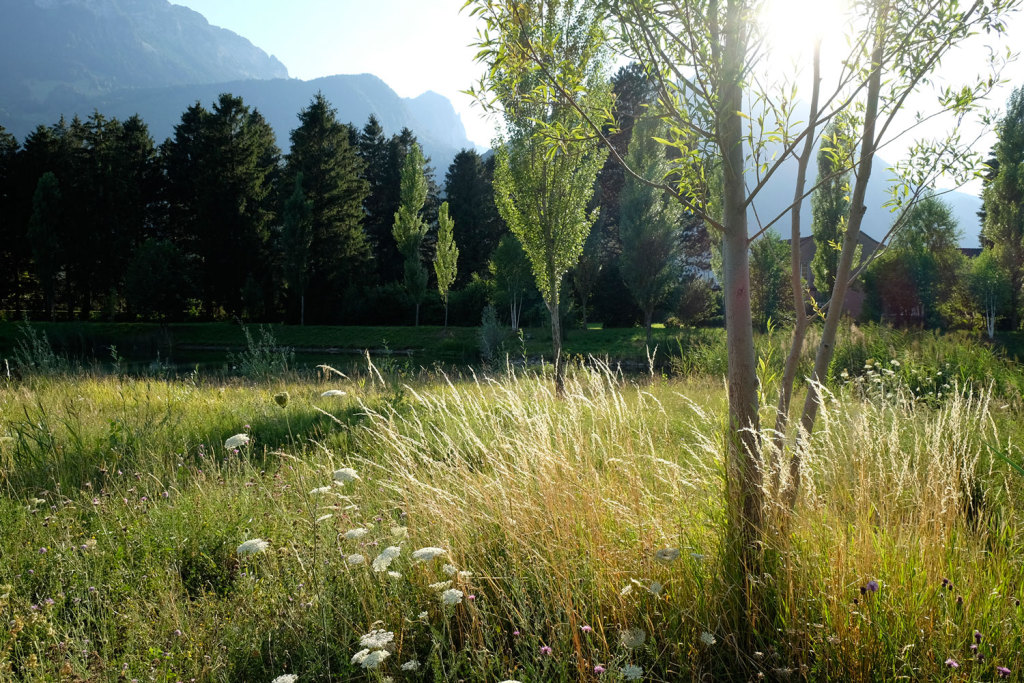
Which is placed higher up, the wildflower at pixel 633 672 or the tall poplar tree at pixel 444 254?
the tall poplar tree at pixel 444 254

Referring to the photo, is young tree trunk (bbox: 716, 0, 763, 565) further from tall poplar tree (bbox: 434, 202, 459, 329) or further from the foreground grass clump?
tall poplar tree (bbox: 434, 202, 459, 329)

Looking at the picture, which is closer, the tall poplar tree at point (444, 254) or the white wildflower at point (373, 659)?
the white wildflower at point (373, 659)

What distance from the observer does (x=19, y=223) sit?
1430 inches

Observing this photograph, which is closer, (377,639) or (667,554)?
(377,639)

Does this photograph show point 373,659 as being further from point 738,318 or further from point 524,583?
point 738,318

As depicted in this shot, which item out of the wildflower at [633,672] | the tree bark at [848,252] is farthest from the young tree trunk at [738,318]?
the wildflower at [633,672]

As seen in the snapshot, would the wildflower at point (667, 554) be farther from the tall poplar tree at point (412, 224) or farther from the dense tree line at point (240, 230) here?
the tall poplar tree at point (412, 224)

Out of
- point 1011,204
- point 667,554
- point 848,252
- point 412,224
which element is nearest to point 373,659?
point 667,554

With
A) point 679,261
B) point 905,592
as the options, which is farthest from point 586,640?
point 679,261

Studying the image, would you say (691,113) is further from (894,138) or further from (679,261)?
(679,261)

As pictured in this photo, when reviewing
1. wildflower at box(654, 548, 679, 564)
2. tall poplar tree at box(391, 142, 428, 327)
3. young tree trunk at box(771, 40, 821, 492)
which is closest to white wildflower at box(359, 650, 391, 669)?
wildflower at box(654, 548, 679, 564)

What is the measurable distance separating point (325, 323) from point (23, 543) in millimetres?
32893

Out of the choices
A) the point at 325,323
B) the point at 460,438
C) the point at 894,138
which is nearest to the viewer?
the point at 894,138

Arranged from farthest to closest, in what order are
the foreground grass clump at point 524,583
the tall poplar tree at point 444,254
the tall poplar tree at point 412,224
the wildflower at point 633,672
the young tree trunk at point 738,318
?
the tall poplar tree at point 412,224, the tall poplar tree at point 444,254, the young tree trunk at point 738,318, the foreground grass clump at point 524,583, the wildflower at point 633,672
